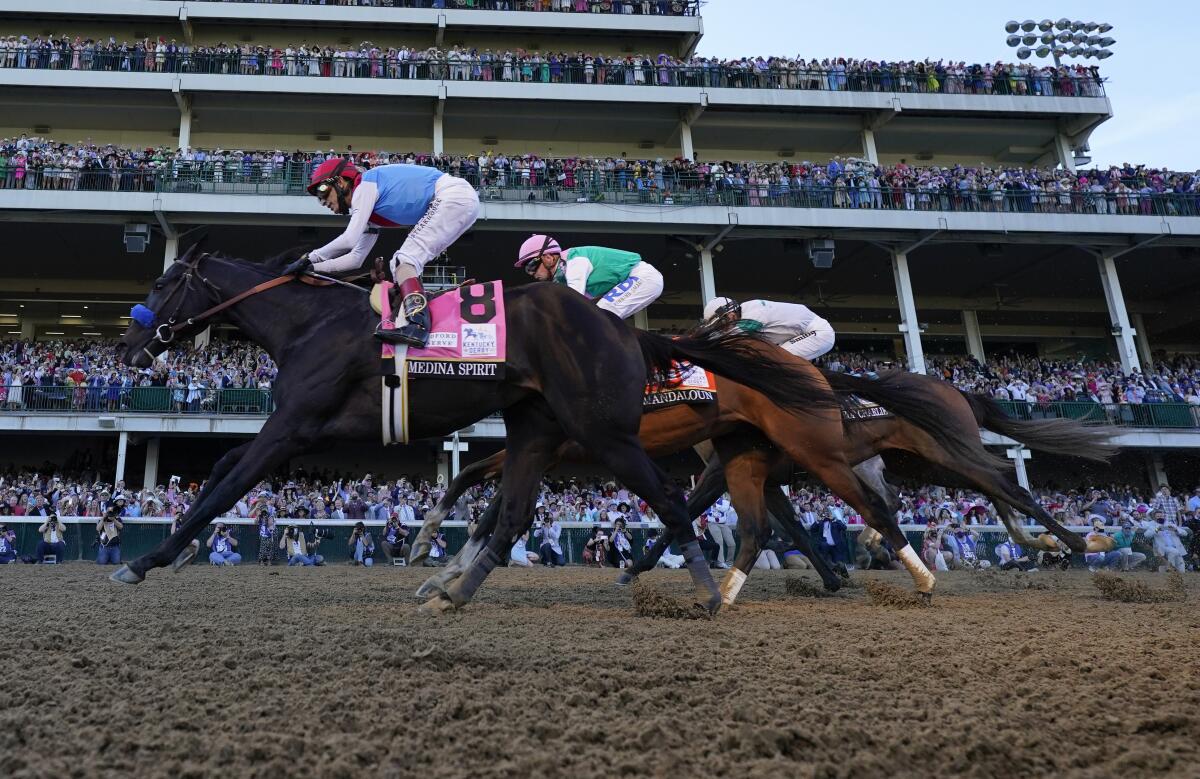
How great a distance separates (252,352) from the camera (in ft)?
83.9

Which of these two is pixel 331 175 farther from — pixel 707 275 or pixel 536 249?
pixel 707 275

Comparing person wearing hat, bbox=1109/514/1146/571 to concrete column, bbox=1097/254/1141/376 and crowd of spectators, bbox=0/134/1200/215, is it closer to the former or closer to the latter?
concrete column, bbox=1097/254/1141/376

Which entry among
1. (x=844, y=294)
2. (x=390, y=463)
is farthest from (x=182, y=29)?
(x=844, y=294)

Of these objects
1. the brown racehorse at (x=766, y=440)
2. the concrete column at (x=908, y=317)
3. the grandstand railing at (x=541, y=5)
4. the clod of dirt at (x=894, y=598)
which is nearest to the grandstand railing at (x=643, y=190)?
the concrete column at (x=908, y=317)

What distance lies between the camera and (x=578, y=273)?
7.39 metres

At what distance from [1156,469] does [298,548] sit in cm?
2607

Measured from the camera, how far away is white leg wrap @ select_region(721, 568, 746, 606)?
6.55m

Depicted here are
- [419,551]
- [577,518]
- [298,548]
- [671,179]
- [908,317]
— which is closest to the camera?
[419,551]

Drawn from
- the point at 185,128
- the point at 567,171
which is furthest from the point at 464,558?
the point at 185,128

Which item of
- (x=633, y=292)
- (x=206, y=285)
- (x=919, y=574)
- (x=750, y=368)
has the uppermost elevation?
(x=633, y=292)

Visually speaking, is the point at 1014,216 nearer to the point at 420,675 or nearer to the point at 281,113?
the point at 281,113

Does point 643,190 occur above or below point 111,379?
above

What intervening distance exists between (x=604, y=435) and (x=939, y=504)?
1738cm

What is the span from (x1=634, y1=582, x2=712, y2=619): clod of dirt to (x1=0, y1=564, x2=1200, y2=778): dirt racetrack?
0.48m
